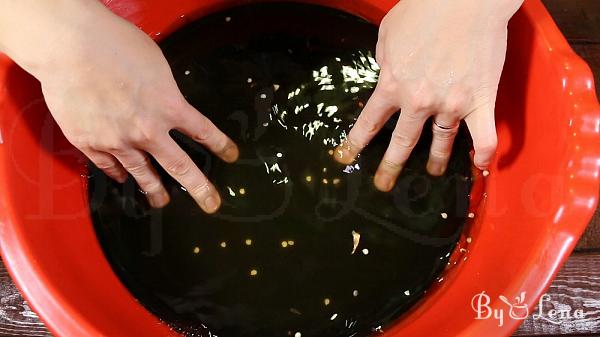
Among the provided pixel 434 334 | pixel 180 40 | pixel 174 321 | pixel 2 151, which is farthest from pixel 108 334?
pixel 180 40

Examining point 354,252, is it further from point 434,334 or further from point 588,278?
point 588,278

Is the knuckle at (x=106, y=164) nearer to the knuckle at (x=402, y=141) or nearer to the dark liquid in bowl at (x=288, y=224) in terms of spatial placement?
the dark liquid in bowl at (x=288, y=224)

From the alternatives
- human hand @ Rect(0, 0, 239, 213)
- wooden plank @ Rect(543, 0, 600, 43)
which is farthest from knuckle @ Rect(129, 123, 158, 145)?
wooden plank @ Rect(543, 0, 600, 43)

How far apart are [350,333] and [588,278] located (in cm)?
40

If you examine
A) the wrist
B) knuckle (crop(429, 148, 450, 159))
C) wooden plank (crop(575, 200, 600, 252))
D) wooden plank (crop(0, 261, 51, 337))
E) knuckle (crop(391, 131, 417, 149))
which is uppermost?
the wrist

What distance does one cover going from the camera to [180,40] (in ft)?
3.16

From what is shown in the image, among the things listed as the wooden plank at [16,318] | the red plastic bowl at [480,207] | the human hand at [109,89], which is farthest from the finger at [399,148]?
the wooden plank at [16,318]

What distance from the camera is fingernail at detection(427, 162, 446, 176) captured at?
0.85m

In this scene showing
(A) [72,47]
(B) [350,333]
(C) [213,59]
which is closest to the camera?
(A) [72,47]

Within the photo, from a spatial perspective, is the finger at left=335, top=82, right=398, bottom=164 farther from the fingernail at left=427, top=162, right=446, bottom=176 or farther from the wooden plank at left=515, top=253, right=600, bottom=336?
the wooden plank at left=515, top=253, right=600, bottom=336

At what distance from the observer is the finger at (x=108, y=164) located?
29.0 inches

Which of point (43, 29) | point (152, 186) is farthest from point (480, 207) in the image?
point (43, 29)

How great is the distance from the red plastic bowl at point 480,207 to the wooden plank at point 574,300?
0.54 ft

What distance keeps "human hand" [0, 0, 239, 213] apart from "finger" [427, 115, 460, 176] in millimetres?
318
